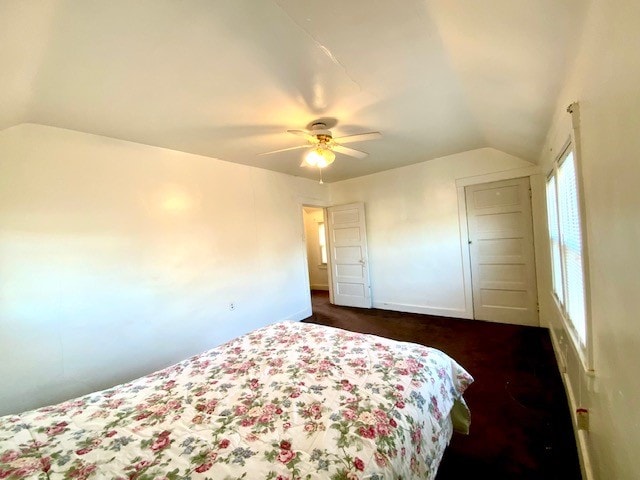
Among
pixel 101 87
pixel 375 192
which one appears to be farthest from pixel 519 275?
pixel 101 87

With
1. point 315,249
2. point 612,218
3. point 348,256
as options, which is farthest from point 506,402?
point 315,249

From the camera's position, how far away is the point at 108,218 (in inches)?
93.3

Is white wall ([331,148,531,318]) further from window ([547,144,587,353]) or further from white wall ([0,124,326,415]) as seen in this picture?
white wall ([0,124,326,415])

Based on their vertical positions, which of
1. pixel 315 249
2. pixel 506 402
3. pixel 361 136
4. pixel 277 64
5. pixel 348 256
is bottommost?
pixel 506 402

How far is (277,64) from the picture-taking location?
4.99ft

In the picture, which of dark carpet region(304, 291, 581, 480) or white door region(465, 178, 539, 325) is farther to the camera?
white door region(465, 178, 539, 325)

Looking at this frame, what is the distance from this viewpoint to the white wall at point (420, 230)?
149 inches

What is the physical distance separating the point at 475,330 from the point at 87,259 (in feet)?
14.2

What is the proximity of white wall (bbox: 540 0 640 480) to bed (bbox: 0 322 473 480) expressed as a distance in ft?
2.02

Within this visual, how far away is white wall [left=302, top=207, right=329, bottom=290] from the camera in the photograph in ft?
22.5

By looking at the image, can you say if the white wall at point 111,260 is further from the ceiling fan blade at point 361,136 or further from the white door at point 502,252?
Answer: the white door at point 502,252

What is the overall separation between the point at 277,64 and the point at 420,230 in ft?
10.9

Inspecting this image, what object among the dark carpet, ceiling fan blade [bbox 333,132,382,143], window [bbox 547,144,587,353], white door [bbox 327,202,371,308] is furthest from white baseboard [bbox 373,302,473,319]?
ceiling fan blade [bbox 333,132,382,143]

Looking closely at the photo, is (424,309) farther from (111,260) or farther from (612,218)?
(111,260)
